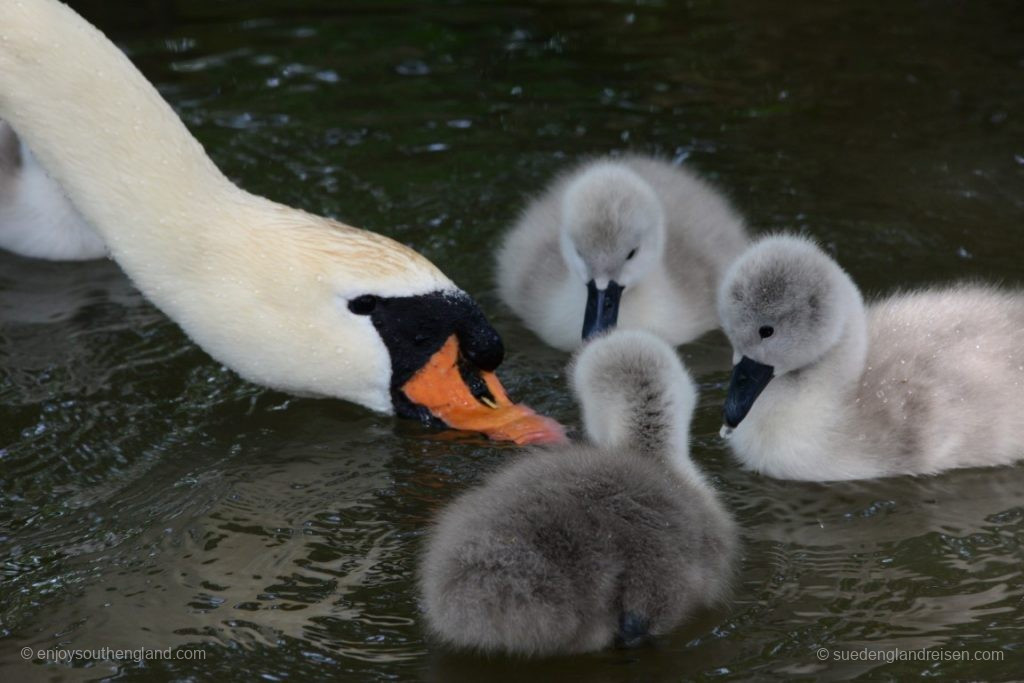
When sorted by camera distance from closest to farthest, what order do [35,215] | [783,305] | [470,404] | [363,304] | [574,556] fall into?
[574,556] → [363,304] → [783,305] → [470,404] → [35,215]

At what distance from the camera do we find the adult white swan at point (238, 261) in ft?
15.9

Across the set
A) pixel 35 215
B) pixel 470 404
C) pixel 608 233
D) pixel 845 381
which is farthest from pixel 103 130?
pixel 845 381

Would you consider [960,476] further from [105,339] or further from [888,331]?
[105,339]

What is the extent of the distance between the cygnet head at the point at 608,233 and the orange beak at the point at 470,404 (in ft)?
2.12

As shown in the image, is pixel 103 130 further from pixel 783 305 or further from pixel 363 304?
pixel 783 305

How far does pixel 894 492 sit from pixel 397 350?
62.0 inches

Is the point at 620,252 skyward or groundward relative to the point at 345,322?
groundward

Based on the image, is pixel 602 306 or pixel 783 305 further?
pixel 602 306

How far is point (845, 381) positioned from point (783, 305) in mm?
365

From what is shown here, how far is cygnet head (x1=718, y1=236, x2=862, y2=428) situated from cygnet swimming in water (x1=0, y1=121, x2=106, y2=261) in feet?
9.85

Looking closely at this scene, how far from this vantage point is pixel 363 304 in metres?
4.84

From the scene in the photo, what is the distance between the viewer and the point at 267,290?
4871 millimetres

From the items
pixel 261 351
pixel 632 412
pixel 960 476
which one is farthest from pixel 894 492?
pixel 261 351

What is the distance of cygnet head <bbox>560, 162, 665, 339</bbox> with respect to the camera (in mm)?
5715
